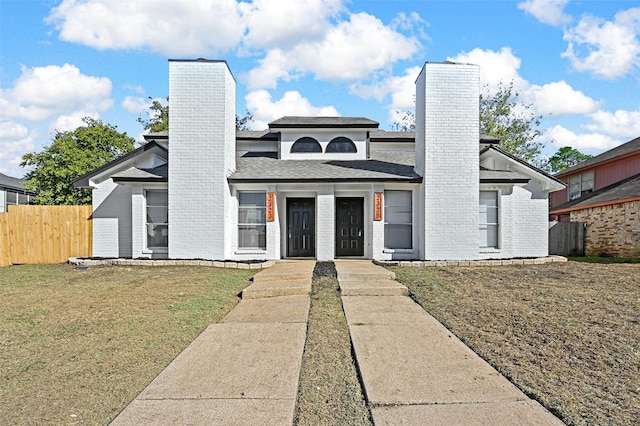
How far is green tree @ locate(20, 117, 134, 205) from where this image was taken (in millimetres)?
25250

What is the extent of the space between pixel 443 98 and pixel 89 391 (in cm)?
1167

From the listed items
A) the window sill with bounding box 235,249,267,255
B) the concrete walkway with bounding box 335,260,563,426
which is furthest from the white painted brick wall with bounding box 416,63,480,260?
the concrete walkway with bounding box 335,260,563,426

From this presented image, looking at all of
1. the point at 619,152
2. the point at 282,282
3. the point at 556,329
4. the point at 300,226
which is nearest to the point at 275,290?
the point at 282,282

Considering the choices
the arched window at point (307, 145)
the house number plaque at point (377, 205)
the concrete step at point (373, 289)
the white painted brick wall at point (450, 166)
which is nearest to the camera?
the concrete step at point (373, 289)

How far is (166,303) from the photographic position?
286 inches

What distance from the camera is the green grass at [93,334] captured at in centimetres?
354

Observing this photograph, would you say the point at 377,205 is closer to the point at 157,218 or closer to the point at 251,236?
the point at 251,236

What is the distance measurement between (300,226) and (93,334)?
9.17 meters

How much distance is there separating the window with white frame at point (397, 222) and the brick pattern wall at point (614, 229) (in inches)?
347

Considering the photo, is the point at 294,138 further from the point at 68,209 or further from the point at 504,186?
the point at 68,209

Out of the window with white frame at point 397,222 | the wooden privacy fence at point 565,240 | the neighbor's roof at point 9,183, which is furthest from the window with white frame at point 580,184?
the neighbor's roof at point 9,183

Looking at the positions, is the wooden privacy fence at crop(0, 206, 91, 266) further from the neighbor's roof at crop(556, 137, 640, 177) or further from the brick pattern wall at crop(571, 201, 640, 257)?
the neighbor's roof at crop(556, 137, 640, 177)

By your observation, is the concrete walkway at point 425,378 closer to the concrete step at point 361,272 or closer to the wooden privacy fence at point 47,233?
the concrete step at point 361,272

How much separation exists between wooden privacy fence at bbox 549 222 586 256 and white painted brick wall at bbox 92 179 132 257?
1677 centimetres
